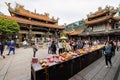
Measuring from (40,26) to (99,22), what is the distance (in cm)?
1366

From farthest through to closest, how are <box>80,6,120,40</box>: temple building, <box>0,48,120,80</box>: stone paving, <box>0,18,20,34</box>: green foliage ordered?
<box>80,6,120,40</box>: temple building, <box>0,18,20,34</box>: green foliage, <box>0,48,120,80</box>: stone paving

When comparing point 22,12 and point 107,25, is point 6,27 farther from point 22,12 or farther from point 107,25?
point 107,25

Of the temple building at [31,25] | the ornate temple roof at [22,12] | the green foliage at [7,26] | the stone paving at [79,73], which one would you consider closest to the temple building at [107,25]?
the temple building at [31,25]

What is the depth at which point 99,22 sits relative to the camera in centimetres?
3005

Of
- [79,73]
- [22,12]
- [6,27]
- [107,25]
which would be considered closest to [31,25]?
[22,12]

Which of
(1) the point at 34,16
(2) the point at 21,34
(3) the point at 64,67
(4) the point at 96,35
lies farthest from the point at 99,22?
(3) the point at 64,67

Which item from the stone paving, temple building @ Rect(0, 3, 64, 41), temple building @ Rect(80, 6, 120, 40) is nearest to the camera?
the stone paving

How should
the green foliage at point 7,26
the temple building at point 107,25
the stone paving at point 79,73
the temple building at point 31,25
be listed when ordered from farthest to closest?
the temple building at point 31,25 → the temple building at point 107,25 → the green foliage at point 7,26 → the stone paving at point 79,73

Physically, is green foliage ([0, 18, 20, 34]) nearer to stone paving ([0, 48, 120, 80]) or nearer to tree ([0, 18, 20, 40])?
tree ([0, 18, 20, 40])

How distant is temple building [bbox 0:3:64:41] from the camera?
87.3ft

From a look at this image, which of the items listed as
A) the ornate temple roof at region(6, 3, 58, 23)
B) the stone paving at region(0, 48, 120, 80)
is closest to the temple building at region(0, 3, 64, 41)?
the ornate temple roof at region(6, 3, 58, 23)

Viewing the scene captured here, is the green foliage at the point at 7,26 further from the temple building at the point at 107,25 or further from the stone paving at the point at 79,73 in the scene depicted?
the temple building at the point at 107,25

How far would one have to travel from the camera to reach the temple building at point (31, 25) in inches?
1048

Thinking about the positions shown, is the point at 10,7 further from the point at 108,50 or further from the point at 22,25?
the point at 108,50
